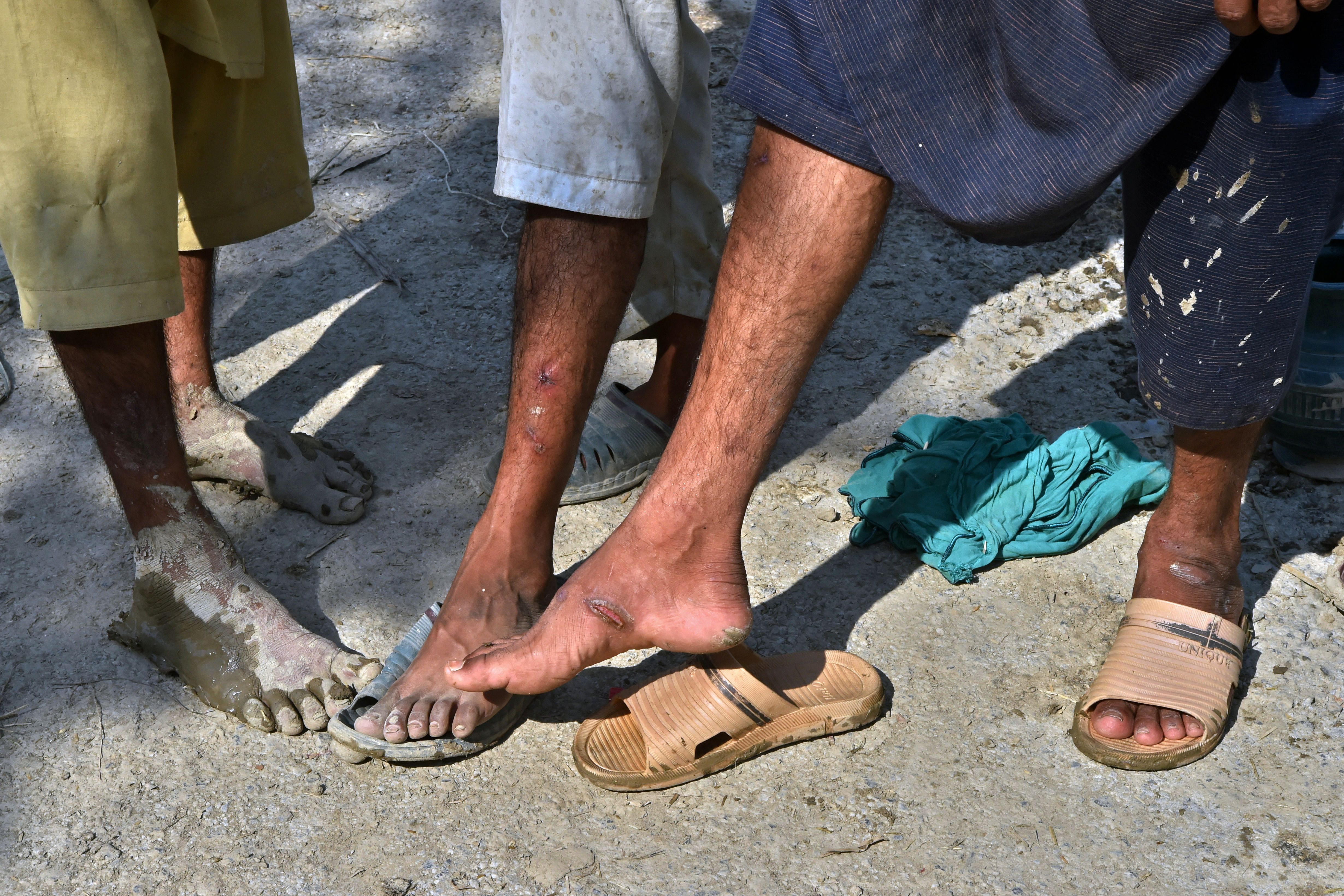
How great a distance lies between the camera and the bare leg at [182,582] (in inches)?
62.1

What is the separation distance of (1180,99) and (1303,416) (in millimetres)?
1060

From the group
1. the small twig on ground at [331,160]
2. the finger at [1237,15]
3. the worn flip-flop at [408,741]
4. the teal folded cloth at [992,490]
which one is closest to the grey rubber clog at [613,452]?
the teal folded cloth at [992,490]

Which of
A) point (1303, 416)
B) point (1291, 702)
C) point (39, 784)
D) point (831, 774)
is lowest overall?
point (39, 784)

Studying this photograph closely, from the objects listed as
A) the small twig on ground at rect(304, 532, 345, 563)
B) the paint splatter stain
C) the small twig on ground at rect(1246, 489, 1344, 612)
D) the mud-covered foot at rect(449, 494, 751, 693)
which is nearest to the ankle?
the small twig on ground at rect(304, 532, 345, 563)

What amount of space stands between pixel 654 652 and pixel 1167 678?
0.77 metres

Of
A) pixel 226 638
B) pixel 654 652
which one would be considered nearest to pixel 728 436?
pixel 654 652

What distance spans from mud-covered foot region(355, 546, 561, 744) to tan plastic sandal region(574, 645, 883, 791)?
0.55ft

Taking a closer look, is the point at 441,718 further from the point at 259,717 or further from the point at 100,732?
the point at 100,732

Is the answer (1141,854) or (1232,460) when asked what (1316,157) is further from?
(1141,854)

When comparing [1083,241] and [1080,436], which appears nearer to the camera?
[1080,436]

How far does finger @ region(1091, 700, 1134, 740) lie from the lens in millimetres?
1530

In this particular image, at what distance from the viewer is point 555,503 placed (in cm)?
159

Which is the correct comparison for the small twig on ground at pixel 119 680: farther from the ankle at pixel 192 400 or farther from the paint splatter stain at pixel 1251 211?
the paint splatter stain at pixel 1251 211

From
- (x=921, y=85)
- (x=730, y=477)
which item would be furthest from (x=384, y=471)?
(x=921, y=85)
